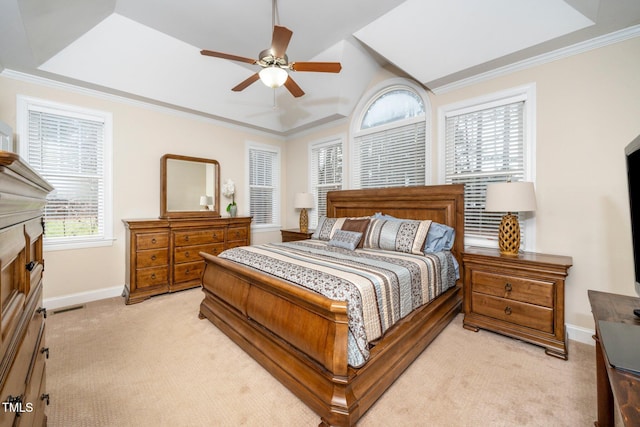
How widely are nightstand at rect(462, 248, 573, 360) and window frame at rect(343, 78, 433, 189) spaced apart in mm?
1325

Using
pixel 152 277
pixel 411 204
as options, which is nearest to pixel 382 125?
pixel 411 204

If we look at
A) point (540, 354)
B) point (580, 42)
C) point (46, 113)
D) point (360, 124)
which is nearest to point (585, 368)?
point (540, 354)

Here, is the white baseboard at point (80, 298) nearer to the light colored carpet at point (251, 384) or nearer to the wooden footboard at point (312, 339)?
the light colored carpet at point (251, 384)

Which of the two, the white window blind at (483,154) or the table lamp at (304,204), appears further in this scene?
the table lamp at (304,204)

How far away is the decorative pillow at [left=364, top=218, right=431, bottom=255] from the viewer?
2.86 meters

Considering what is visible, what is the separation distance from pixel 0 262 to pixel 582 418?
2.76 meters

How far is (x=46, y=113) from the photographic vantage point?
3.20 metres

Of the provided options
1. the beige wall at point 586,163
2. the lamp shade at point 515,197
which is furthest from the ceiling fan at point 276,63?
the beige wall at point 586,163

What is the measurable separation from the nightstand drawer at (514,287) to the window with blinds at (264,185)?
12.7 feet

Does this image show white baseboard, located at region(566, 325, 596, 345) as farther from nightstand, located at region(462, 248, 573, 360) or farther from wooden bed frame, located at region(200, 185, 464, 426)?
wooden bed frame, located at region(200, 185, 464, 426)

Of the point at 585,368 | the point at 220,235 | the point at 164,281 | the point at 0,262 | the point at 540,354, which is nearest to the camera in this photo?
the point at 0,262

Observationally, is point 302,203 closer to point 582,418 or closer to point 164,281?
point 164,281

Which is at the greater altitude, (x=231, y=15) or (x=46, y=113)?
(x=231, y=15)

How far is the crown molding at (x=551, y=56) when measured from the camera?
2307 mm
